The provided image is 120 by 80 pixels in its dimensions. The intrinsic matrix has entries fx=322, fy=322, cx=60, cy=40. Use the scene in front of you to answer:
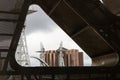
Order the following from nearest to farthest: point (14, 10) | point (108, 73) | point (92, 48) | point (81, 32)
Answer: point (14, 10) → point (108, 73) → point (81, 32) → point (92, 48)

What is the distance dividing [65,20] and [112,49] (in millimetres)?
2429

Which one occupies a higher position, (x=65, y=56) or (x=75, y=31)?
(x=65, y=56)

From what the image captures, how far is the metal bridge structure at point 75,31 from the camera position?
945cm

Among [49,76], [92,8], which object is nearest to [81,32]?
[92,8]

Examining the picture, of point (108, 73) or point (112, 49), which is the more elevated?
point (112, 49)

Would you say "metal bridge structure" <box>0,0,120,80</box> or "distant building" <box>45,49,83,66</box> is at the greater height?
"distant building" <box>45,49,83,66</box>

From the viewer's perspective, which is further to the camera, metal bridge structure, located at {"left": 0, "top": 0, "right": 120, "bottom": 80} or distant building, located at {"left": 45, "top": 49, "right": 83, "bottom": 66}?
distant building, located at {"left": 45, "top": 49, "right": 83, "bottom": 66}

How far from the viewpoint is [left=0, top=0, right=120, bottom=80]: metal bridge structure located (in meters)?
9.45

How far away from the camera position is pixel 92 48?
12477mm

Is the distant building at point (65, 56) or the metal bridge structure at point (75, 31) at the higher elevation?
the distant building at point (65, 56)

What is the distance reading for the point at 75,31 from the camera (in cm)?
1223

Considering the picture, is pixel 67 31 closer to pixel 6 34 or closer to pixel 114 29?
pixel 114 29

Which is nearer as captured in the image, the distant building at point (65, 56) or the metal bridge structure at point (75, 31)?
the metal bridge structure at point (75, 31)

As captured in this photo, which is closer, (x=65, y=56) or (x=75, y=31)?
(x=75, y=31)
